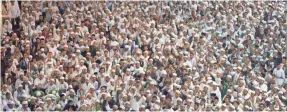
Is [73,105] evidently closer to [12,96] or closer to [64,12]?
[12,96]

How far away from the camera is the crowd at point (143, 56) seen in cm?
1445

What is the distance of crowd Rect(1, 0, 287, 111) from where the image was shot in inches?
569

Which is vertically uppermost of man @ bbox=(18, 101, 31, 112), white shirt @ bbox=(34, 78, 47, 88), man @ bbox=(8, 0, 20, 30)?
man @ bbox=(8, 0, 20, 30)

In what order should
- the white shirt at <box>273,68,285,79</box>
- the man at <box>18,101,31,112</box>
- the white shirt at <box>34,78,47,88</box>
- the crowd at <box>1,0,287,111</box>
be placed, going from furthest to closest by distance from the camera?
the white shirt at <box>273,68,285,79</box>
the white shirt at <box>34,78,47,88</box>
the crowd at <box>1,0,287,111</box>
the man at <box>18,101,31,112</box>

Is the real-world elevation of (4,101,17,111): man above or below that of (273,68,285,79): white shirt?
below

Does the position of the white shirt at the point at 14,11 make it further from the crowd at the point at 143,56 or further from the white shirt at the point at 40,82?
the white shirt at the point at 40,82

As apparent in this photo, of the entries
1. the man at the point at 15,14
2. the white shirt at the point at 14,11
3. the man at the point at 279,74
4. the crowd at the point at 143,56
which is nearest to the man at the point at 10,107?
the crowd at the point at 143,56

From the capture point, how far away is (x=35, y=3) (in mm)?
17703

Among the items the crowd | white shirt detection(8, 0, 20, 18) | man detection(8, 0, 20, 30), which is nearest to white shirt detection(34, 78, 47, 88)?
the crowd

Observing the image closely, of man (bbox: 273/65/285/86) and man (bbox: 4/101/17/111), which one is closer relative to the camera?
man (bbox: 4/101/17/111)

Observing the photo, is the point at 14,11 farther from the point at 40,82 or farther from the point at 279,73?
the point at 279,73

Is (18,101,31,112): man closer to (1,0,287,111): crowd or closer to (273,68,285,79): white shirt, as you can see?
(1,0,287,111): crowd

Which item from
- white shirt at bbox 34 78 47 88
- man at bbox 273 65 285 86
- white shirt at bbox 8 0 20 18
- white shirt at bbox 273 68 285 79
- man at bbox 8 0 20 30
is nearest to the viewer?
white shirt at bbox 34 78 47 88

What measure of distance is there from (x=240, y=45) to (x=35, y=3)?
13.4 ft
